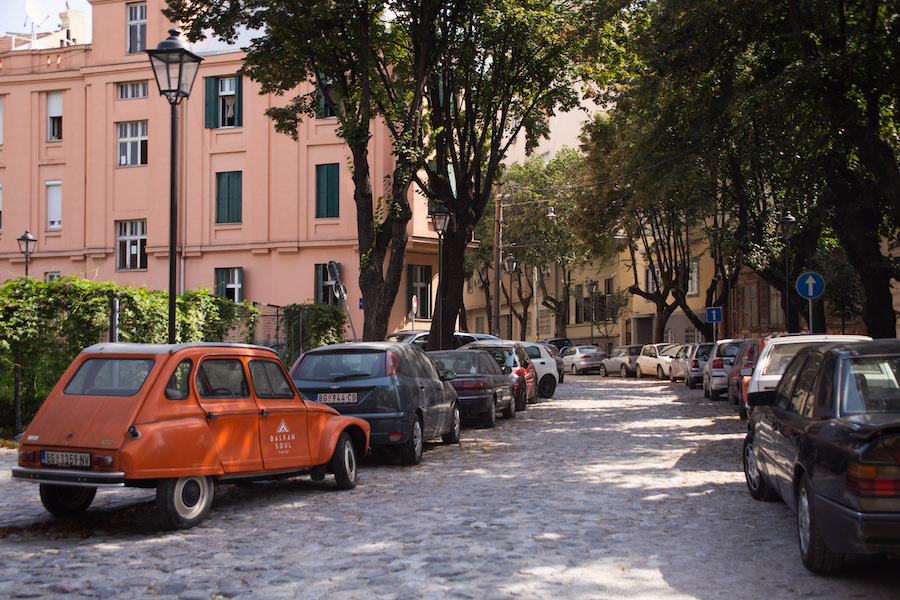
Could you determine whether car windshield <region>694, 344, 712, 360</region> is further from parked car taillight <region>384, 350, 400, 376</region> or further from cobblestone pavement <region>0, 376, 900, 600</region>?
parked car taillight <region>384, 350, 400, 376</region>

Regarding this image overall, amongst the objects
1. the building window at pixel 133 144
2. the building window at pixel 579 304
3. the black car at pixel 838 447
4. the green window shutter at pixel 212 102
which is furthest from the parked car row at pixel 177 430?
the building window at pixel 579 304

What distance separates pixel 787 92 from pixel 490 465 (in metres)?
7.57

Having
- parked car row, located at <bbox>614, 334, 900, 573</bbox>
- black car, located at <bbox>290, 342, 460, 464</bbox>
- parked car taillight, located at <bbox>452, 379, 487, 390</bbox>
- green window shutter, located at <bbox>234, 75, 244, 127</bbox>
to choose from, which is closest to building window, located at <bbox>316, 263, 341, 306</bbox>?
green window shutter, located at <bbox>234, 75, 244, 127</bbox>

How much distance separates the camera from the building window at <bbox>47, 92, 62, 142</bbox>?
122 feet

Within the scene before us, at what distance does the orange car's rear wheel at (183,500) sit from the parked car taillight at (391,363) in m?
4.12

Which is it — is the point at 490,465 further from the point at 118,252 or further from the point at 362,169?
the point at 118,252

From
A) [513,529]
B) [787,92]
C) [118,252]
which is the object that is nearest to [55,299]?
[513,529]

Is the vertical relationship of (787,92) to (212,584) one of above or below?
above

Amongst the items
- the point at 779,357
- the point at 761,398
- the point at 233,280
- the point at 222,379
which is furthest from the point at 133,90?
the point at 761,398

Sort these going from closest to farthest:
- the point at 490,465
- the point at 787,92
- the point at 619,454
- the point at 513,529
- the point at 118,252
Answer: the point at 513,529 → the point at 490,465 → the point at 619,454 → the point at 787,92 → the point at 118,252

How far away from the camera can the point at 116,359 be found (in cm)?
832

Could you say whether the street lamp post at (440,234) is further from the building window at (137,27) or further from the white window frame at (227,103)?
the building window at (137,27)

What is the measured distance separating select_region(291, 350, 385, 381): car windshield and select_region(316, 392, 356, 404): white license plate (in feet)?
0.68

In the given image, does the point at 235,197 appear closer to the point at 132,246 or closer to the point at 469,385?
the point at 132,246
